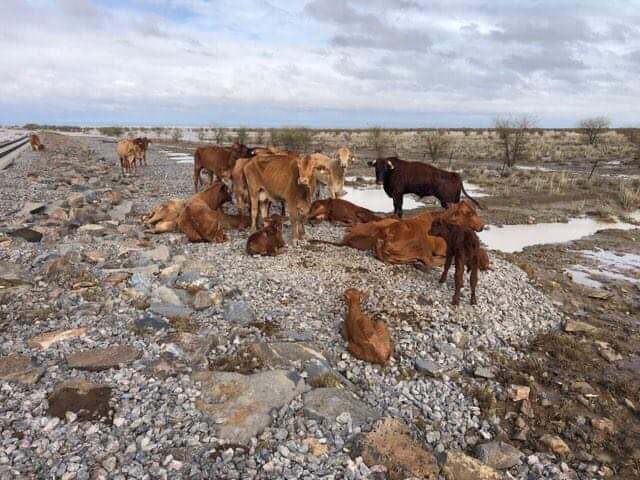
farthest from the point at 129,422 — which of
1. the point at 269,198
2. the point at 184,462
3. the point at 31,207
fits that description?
the point at 31,207

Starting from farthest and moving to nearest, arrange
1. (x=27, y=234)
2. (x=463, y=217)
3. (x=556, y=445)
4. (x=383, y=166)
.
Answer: (x=383, y=166) < (x=27, y=234) < (x=463, y=217) < (x=556, y=445)

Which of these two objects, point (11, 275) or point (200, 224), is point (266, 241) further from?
point (11, 275)

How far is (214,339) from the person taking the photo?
5.45 meters

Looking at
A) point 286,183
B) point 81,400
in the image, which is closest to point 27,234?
point 286,183

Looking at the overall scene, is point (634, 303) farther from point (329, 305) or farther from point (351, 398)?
point (351, 398)

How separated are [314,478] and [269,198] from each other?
24.1 feet

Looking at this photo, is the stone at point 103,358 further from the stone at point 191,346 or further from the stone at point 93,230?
the stone at point 93,230

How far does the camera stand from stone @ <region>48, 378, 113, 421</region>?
157 inches

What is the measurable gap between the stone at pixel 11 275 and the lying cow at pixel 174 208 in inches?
121

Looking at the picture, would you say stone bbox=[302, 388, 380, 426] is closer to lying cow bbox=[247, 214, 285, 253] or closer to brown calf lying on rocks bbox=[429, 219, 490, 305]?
brown calf lying on rocks bbox=[429, 219, 490, 305]

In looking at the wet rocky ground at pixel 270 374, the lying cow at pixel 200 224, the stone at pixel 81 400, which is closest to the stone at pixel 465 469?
the wet rocky ground at pixel 270 374

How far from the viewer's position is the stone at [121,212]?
1173 cm

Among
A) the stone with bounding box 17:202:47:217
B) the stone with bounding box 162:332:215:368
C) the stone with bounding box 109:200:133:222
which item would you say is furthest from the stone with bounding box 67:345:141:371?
the stone with bounding box 17:202:47:217

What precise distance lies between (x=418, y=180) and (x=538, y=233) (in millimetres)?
4564
